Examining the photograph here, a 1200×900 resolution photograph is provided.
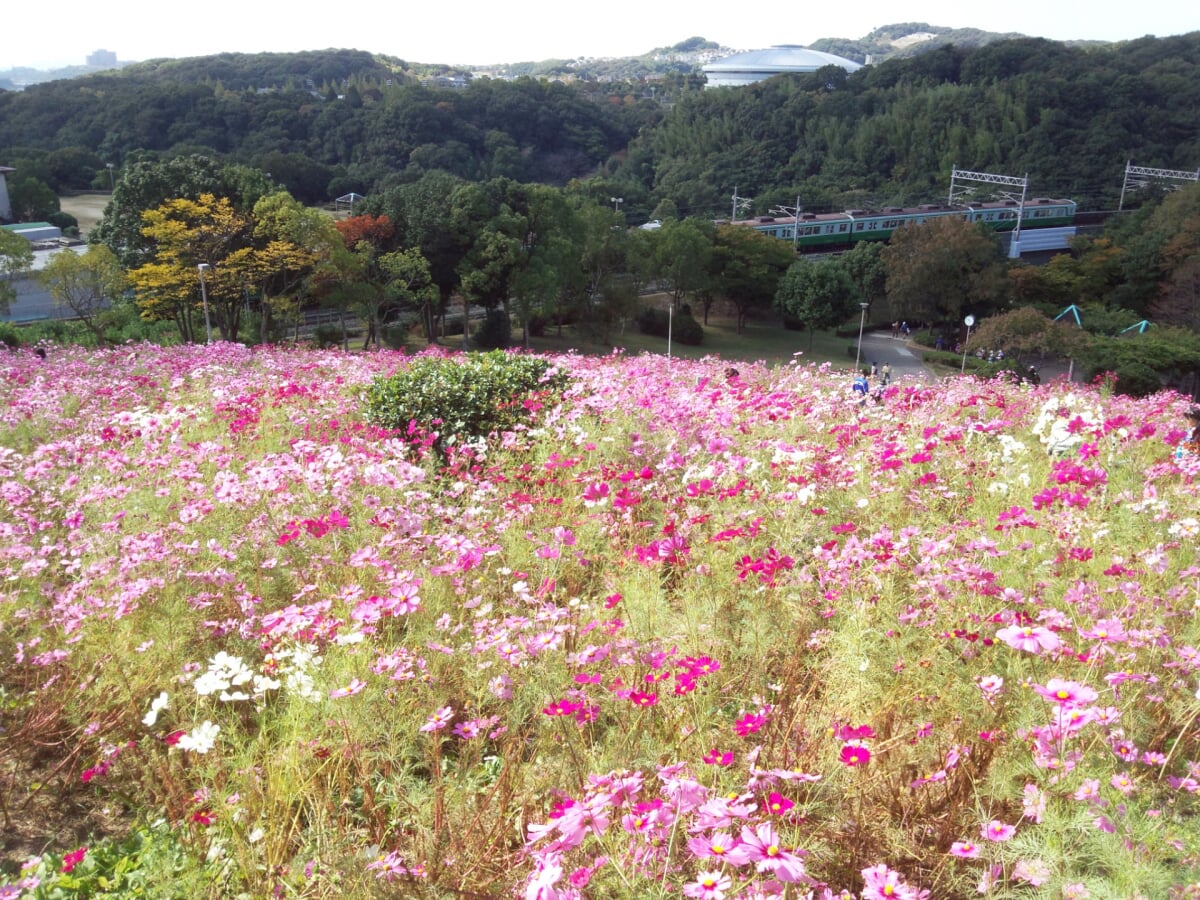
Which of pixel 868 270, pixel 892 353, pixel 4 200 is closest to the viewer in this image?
pixel 892 353

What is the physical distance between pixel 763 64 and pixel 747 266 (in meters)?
117

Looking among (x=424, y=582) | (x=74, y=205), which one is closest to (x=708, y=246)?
(x=424, y=582)

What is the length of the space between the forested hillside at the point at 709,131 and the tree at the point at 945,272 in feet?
68.5

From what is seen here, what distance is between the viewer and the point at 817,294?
91.6 feet

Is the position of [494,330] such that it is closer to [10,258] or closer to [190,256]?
[190,256]

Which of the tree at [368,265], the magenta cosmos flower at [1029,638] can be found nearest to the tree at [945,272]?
the tree at [368,265]

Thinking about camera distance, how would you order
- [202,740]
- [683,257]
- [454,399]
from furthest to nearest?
[683,257] < [454,399] < [202,740]

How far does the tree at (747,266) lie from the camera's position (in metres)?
29.9

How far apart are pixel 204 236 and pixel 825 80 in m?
73.4

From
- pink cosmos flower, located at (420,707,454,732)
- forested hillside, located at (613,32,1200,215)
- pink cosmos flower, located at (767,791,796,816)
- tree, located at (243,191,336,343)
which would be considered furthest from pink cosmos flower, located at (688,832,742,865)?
forested hillside, located at (613,32,1200,215)

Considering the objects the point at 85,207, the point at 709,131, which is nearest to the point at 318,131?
the point at 85,207

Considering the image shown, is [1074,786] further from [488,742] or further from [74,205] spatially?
[74,205]

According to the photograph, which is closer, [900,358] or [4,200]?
[900,358]

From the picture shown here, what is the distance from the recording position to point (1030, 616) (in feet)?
8.25
